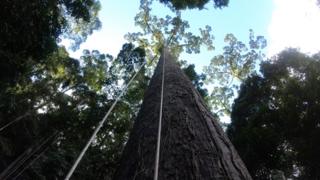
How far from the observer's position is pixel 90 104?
1362 cm

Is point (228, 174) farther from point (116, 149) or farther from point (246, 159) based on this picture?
point (116, 149)

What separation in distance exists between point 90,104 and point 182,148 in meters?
11.7

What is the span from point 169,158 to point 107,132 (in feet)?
39.9

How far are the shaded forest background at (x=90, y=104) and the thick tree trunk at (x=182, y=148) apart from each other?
205 inches

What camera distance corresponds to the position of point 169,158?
7.13 feet

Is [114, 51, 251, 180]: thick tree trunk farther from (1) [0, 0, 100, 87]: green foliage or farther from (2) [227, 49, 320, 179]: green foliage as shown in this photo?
(2) [227, 49, 320, 179]: green foliage

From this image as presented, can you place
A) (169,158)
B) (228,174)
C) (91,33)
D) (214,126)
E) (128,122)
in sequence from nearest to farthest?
(228,174) → (169,158) → (214,126) → (128,122) → (91,33)

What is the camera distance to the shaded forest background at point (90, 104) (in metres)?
9.30

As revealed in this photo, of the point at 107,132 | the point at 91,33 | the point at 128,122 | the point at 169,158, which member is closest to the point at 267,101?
the point at 128,122

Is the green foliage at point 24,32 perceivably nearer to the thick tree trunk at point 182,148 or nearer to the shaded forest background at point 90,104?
the shaded forest background at point 90,104

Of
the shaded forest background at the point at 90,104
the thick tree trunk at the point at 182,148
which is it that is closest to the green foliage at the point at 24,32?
the shaded forest background at the point at 90,104

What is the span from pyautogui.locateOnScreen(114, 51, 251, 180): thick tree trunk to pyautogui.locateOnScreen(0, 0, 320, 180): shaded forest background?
520 cm

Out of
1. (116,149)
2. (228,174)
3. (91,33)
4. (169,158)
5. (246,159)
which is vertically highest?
(91,33)

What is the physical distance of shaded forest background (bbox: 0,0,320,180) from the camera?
9297 millimetres
